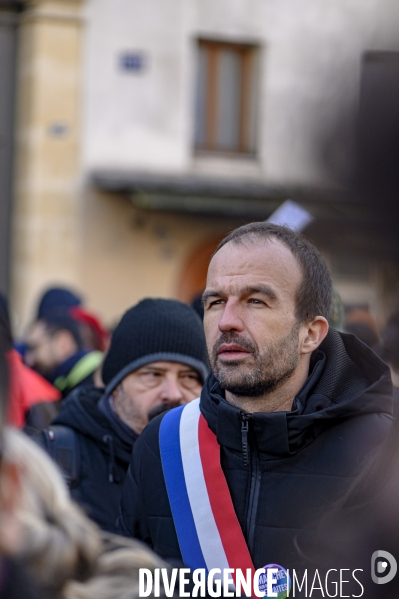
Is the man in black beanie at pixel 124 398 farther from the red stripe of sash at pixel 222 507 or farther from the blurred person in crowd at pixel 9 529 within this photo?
the blurred person in crowd at pixel 9 529

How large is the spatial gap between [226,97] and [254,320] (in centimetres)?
1297

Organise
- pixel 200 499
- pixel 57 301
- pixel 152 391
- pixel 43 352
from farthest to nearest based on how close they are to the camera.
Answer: pixel 57 301, pixel 43 352, pixel 152 391, pixel 200 499

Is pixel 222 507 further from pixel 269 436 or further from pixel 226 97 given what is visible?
pixel 226 97

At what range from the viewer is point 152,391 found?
3479 millimetres

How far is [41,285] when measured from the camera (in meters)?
13.7

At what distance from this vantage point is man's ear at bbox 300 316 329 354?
245cm

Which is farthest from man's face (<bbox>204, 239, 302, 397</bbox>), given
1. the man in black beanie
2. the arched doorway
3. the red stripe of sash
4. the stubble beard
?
the arched doorway

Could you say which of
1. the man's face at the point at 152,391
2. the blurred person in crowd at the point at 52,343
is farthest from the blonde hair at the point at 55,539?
the blurred person in crowd at the point at 52,343

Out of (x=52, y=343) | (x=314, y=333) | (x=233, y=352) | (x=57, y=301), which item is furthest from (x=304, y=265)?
(x=57, y=301)

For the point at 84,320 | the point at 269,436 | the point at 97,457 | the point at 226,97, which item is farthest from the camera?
the point at 226,97

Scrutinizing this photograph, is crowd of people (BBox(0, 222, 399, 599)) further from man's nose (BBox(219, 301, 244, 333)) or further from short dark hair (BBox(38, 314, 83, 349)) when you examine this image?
short dark hair (BBox(38, 314, 83, 349))

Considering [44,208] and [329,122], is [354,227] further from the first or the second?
[44,208]

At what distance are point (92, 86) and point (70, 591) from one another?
42.6 feet

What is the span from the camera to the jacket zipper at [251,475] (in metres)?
2.30
